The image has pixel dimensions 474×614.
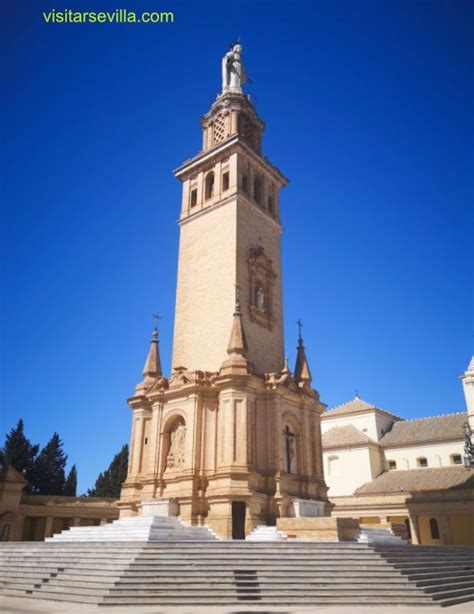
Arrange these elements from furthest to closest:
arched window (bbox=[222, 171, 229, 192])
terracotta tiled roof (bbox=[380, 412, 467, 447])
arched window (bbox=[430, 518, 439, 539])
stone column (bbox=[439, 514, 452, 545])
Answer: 1. terracotta tiled roof (bbox=[380, 412, 467, 447])
2. arched window (bbox=[430, 518, 439, 539])
3. stone column (bbox=[439, 514, 452, 545])
4. arched window (bbox=[222, 171, 229, 192])

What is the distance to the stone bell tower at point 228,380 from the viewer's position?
2381 cm

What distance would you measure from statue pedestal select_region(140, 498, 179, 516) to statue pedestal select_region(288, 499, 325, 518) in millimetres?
5432

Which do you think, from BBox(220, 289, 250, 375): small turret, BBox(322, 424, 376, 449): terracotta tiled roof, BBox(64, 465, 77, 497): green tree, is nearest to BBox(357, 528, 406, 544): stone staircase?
BBox(220, 289, 250, 375): small turret

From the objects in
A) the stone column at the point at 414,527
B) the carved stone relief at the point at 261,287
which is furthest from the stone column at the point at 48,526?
the stone column at the point at 414,527

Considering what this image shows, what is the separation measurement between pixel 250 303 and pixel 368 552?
15.6 metres

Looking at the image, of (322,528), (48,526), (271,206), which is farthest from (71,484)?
(322,528)

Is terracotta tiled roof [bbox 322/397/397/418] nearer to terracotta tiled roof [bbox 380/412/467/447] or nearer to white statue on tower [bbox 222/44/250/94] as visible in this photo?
terracotta tiled roof [bbox 380/412/467/447]

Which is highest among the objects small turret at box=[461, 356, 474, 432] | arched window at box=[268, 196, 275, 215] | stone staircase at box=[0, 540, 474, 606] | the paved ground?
arched window at box=[268, 196, 275, 215]

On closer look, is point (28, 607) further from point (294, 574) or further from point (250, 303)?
point (250, 303)

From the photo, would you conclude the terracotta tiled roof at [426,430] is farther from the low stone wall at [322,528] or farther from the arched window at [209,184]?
the arched window at [209,184]

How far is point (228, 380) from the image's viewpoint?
984 inches

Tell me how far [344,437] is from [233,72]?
3361cm

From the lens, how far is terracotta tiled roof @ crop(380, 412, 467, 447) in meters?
45.1

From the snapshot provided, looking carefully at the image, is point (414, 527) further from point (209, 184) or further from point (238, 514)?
point (209, 184)
